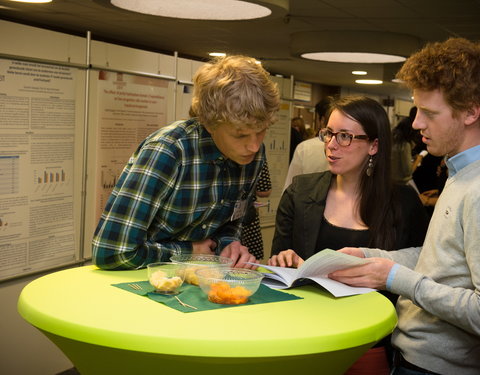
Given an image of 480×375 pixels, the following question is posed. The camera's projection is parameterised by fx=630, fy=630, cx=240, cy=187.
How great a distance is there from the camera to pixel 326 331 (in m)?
1.61

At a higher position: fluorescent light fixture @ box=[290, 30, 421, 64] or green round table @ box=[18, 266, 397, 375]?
fluorescent light fixture @ box=[290, 30, 421, 64]

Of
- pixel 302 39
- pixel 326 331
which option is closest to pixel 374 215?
pixel 326 331

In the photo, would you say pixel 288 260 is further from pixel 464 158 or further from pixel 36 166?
pixel 36 166

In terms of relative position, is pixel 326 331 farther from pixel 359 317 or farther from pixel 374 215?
pixel 374 215

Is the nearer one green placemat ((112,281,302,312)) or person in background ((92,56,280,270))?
green placemat ((112,281,302,312))

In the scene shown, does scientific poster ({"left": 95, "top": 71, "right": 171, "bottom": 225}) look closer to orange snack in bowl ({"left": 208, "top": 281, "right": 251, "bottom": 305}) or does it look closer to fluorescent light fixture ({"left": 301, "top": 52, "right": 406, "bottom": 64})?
orange snack in bowl ({"left": 208, "top": 281, "right": 251, "bottom": 305})

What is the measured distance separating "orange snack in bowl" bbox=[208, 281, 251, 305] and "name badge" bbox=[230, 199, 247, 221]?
0.65m

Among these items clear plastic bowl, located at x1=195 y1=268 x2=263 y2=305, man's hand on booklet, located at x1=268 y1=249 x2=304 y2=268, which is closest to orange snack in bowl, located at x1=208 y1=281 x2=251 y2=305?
clear plastic bowl, located at x1=195 y1=268 x2=263 y2=305

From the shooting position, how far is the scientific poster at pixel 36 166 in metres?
3.90

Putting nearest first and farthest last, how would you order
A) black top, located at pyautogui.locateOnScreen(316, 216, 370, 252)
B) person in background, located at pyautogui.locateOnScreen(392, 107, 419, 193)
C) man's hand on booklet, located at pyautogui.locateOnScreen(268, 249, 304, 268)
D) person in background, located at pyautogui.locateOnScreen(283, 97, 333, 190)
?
man's hand on booklet, located at pyautogui.locateOnScreen(268, 249, 304, 268) < black top, located at pyautogui.locateOnScreen(316, 216, 370, 252) < person in background, located at pyautogui.locateOnScreen(283, 97, 333, 190) < person in background, located at pyautogui.locateOnScreen(392, 107, 419, 193)

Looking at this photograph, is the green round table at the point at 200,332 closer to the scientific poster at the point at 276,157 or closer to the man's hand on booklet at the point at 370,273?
the man's hand on booklet at the point at 370,273

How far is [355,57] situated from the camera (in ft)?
25.5

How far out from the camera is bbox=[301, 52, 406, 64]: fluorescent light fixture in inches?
296

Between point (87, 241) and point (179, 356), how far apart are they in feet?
10.4
